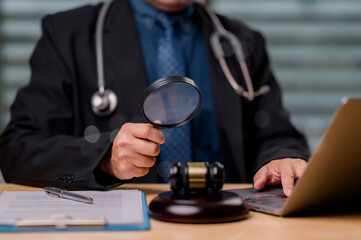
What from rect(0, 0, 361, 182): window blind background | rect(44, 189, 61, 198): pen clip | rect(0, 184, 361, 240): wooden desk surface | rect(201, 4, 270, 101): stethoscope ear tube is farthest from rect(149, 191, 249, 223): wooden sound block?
rect(0, 0, 361, 182): window blind background

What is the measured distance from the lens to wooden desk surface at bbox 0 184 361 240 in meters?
0.78

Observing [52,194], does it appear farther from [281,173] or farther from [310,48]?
[310,48]

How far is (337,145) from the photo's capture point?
2.71 feet

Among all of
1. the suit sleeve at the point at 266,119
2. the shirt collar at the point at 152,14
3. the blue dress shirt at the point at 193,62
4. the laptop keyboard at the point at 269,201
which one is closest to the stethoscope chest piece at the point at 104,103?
the blue dress shirt at the point at 193,62

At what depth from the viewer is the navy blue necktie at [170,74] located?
1696 mm

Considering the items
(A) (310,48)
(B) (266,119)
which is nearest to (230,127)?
(B) (266,119)

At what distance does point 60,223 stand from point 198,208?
230 millimetres

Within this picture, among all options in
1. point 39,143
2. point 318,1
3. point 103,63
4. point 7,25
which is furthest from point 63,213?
point 318,1

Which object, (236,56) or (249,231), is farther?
(236,56)

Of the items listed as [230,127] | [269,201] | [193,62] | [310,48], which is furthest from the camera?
[310,48]

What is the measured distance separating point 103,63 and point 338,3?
1.70 m

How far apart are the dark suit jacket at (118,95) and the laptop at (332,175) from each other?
0.49 metres

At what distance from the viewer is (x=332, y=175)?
0.89m

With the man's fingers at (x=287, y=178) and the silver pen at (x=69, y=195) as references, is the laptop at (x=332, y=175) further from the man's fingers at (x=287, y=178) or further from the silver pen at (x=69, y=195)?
the silver pen at (x=69, y=195)
